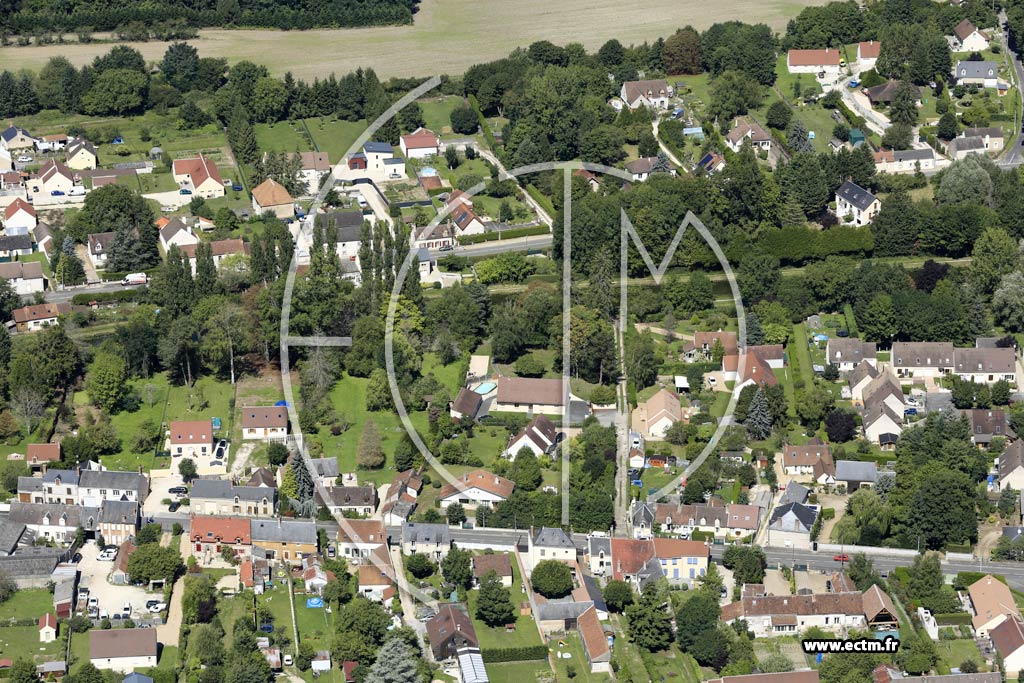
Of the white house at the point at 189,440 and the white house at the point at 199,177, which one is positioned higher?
the white house at the point at 199,177

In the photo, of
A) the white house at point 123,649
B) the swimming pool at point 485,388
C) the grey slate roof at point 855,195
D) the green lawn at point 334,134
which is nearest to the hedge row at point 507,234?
the green lawn at point 334,134

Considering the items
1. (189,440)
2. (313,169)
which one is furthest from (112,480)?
(313,169)

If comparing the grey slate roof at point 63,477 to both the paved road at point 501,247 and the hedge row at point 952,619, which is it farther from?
the hedge row at point 952,619

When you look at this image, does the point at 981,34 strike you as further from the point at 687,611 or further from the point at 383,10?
the point at 687,611

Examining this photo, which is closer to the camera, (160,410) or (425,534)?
(425,534)

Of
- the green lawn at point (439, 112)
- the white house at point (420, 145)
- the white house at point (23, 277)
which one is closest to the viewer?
the white house at point (23, 277)

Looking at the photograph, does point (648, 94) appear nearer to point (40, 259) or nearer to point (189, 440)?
point (40, 259)
